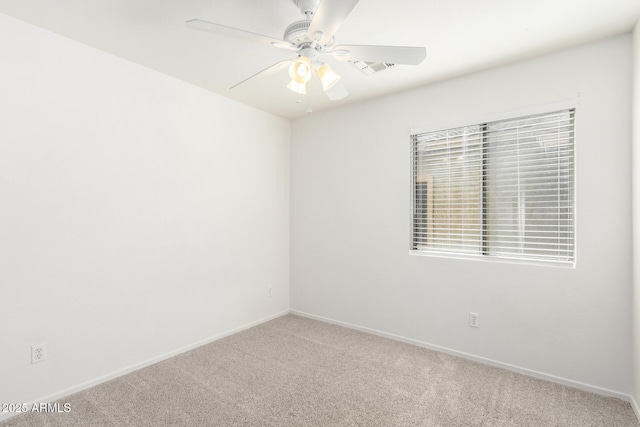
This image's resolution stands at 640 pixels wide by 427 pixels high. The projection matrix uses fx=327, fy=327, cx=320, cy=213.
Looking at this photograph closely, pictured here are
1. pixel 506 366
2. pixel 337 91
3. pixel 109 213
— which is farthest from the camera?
pixel 506 366

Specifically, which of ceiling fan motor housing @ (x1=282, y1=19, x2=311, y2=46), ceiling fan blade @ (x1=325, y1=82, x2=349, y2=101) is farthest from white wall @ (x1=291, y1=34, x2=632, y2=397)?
ceiling fan motor housing @ (x1=282, y1=19, x2=311, y2=46)

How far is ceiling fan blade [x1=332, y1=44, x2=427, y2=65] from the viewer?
5.39 ft

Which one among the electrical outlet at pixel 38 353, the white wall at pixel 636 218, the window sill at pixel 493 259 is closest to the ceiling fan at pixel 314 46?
the white wall at pixel 636 218

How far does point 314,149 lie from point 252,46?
1.66 m

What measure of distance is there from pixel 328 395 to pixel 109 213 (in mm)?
2071

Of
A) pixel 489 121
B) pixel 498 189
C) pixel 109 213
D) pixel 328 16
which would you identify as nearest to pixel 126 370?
pixel 109 213

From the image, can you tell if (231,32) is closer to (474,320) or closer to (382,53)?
(382,53)

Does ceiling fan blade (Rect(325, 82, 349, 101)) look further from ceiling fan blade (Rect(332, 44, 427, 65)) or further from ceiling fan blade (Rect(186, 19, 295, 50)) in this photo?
ceiling fan blade (Rect(186, 19, 295, 50))

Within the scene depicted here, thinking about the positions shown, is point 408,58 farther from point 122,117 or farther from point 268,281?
point 268,281

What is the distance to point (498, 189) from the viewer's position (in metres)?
2.70

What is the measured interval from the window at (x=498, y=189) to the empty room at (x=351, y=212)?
0.02m

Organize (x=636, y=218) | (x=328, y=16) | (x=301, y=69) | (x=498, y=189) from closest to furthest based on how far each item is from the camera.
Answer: (x=328, y=16) < (x=301, y=69) < (x=636, y=218) < (x=498, y=189)

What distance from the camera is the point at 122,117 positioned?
2523mm

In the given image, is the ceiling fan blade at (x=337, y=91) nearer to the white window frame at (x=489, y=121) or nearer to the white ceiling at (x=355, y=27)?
the white ceiling at (x=355, y=27)
